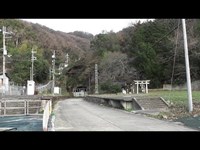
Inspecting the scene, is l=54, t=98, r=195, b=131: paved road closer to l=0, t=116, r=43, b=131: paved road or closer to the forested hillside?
l=0, t=116, r=43, b=131: paved road

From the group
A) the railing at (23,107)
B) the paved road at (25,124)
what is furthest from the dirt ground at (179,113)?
the railing at (23,107)

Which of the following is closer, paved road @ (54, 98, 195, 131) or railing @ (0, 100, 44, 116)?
paved road @ (54, 98, 195, 131)

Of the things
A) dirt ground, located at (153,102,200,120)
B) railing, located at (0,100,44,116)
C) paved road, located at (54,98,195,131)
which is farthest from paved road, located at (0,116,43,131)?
railing, located at (0,100,44,116)

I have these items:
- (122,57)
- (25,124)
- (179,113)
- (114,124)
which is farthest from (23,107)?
(122,57)

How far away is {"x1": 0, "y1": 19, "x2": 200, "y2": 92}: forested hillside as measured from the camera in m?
51.0

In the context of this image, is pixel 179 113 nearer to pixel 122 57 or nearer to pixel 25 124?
pixel 25 124

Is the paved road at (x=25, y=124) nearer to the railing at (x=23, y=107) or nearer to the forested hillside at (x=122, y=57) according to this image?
the railing at (x=23, y=107)

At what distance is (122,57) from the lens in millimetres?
65750

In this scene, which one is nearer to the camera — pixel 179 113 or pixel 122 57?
pixel 179 113

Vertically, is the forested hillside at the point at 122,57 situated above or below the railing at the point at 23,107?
above

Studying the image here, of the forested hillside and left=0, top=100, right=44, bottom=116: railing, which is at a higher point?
the forested hillside

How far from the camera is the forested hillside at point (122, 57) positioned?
5103 centimetres

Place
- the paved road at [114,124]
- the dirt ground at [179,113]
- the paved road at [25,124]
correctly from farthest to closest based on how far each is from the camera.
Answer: the dirt ground at [179,113], the paved road at [25,124], the paved road at [114,124]
